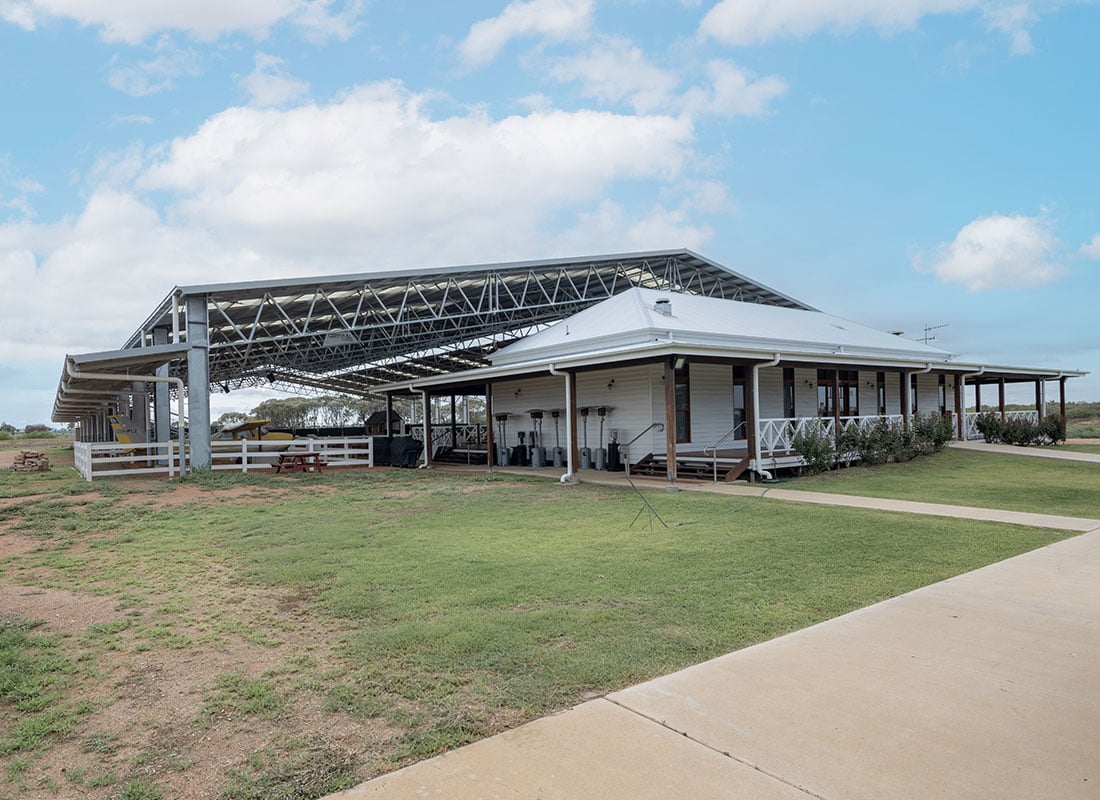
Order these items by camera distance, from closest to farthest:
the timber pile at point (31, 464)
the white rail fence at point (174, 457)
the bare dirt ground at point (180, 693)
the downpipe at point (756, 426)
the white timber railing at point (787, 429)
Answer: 1. the bare dirt ground at point (180, 693)
2. the downpipe at point (756, 426)
3. the white timber railing at point (787, 429)
4. the white rail fence at point (174, 457)
5. the timber pile at point (31, 464)

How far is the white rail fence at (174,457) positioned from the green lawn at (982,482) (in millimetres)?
13917

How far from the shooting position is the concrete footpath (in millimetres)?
2637

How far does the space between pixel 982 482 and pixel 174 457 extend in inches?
749

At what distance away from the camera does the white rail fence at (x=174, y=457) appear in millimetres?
16828

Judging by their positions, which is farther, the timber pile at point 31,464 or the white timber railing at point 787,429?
the timber pile at point 31,464

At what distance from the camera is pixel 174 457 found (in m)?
17.3

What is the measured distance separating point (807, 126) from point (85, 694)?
54.4 feet

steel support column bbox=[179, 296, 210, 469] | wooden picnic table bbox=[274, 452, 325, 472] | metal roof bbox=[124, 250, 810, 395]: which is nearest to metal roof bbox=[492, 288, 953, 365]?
metal roof bbox=[124, 250, 810, 395]

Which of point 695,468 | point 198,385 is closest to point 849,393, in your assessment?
point 695,468

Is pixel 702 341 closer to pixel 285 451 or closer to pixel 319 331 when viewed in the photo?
pixel 319 331

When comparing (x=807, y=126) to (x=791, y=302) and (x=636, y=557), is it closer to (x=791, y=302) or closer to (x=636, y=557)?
(x=636, y=557)

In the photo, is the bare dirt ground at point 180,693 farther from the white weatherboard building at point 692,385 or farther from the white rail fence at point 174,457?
the white rail fence at point 174,457

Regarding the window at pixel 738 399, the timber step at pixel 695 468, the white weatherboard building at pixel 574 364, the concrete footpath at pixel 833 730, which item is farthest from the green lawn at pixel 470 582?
the window at pixel 738 399

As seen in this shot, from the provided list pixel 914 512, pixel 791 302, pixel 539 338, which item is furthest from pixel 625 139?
pixel 791 302
